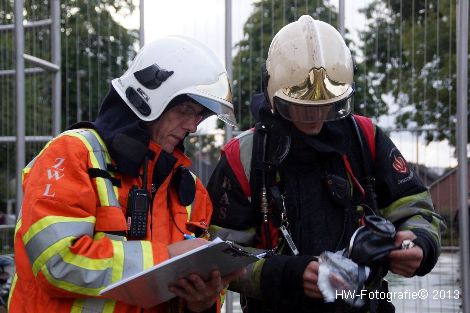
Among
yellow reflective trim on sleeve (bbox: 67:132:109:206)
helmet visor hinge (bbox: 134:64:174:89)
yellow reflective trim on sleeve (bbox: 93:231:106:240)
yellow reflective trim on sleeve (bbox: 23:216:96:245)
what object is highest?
helmet visor hinge (bbox: 134:64:174:89)

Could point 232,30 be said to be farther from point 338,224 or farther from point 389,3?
point 338,224

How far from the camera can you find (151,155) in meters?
2.54

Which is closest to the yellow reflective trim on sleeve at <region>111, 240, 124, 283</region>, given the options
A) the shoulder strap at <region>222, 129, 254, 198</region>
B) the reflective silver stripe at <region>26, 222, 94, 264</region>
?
the reflective silver stripe at <region>26, 222, 94, 264</region>

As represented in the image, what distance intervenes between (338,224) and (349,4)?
236cm

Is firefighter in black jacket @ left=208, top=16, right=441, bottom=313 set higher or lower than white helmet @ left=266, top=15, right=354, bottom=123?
lower

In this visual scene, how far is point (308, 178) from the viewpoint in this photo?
292 cm

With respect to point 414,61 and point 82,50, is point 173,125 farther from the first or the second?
point 82,50

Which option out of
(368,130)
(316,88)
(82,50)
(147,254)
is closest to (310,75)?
(316,88)

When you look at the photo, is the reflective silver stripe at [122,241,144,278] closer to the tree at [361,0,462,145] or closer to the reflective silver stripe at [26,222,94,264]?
the reflective silver stripe at [26,222,94,264]

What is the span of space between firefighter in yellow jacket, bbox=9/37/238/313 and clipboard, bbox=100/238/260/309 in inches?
1.8

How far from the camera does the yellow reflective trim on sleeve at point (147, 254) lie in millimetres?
2279

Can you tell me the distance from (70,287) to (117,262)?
0.15 meters

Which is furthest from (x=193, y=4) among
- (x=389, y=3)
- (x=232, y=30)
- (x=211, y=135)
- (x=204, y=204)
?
(x=204, y=204)

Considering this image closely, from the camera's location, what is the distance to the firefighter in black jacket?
284 cm
